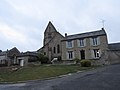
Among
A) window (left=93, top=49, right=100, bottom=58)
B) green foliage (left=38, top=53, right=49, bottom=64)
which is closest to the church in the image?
window (left=93, top=49, right=100, bottom=58)

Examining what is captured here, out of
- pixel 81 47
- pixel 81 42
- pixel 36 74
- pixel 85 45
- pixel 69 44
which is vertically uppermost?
pixel 81 42

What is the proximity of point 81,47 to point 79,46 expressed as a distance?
63 centimetres

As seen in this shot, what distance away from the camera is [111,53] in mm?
42406

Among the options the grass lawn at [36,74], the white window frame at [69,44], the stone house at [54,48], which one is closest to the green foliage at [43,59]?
the stone house at [54,48]

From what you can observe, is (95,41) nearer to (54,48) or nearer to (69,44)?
(69,44)

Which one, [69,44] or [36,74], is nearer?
[36,74]

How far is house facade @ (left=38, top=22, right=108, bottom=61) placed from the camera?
45.7 meters

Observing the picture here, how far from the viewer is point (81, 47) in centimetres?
4812

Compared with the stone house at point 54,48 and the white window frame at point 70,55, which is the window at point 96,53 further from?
the stone house at point 54,48

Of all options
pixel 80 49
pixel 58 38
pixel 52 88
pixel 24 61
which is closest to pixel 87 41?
pixel 80 49

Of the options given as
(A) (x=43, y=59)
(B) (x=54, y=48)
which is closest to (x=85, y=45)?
(B) (x=54, y=48)

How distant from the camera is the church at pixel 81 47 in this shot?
4519 centimetres

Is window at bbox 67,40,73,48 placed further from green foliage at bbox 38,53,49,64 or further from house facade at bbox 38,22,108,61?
green foliage at bbox 38,53,49,64

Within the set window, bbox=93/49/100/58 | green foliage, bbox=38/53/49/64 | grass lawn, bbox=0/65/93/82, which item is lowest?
grass lawn, bbox=0/65/93/82
